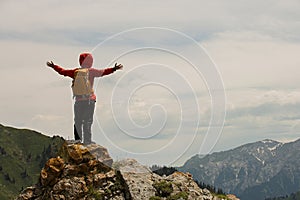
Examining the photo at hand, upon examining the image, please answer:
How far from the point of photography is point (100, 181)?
2386cm

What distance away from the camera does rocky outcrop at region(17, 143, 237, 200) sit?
2341cm

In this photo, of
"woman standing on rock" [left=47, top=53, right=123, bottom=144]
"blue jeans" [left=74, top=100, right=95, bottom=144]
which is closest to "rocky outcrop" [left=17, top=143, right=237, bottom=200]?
"blue jeans" [left=74, top=100, right=95, bottom=144]

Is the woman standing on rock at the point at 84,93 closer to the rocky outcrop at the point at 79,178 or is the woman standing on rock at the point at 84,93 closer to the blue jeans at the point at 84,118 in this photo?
the blue jeans at the point at 84,118

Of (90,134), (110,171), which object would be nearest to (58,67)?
(90,134)

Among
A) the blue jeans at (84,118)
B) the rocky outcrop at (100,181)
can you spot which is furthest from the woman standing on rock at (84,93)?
the rocky outcrop at (100,181)

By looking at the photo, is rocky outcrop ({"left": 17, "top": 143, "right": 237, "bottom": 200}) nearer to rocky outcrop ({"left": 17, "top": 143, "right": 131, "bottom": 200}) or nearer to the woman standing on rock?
rocky outcrop ({"left": 17, "top": 143, "right": 131, "bottom": 200})

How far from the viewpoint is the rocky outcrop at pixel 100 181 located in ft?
76.8

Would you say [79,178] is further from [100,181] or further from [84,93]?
[84,93]

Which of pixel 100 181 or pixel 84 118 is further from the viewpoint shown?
pixel 84 118

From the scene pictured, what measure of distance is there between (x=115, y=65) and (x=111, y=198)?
23.2 feet

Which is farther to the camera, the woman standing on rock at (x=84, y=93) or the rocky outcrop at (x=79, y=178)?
the woman standing on rock at (x=84, y=93)

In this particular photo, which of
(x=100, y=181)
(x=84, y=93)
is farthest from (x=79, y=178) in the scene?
(x=84, y=93)

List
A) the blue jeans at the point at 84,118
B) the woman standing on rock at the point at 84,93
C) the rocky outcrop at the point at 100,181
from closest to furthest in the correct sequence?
the rocky outcrop at the point at 100,181 → the woman standing on rock at the point at 84,93 → the blue jeans at the point at 84,118

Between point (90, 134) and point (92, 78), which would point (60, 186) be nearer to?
point (90, 134)
